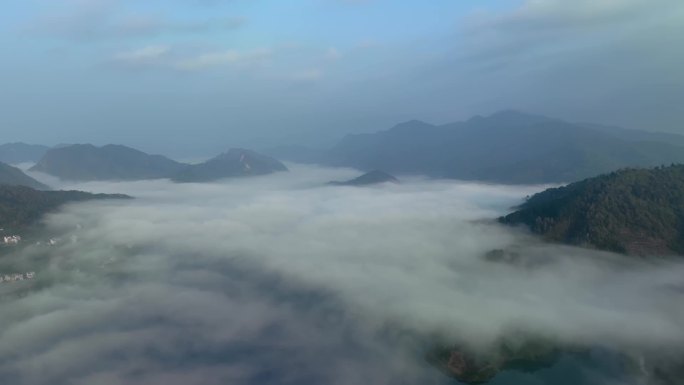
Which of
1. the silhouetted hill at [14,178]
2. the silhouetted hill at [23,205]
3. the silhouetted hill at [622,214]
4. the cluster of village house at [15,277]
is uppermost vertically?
the silhouetted hill at [14,178]

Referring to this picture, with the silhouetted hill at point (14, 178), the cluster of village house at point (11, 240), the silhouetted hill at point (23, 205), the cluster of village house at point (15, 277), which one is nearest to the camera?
the cluster of village house at point (15, 277)

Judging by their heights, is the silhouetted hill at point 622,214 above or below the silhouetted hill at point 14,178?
below

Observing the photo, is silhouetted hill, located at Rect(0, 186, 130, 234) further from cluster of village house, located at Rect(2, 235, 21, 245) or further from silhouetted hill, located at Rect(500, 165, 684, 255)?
silhouetted hill, located at Rect(500, 165, 684, 255)

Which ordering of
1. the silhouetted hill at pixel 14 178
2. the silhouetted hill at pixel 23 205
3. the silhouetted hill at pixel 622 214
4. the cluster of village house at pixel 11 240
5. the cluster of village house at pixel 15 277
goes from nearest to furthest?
the cluster of village house at pixel 15 277
the silhouetted hill at pixel 622 214
the cluster of village house at pixel 11 240
the silhouetted hill at pixel 23 205
the silhouetted hill at pixel 14 178

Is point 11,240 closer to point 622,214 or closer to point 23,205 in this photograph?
point 23,205

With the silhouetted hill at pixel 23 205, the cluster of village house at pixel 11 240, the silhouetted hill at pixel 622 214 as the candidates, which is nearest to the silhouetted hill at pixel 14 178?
the silhouetted hill at pixel 23 205

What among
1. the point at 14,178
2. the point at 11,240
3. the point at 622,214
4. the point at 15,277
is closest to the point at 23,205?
the point at 11,240

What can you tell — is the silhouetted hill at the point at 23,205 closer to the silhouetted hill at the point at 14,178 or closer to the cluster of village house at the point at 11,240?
the cluster of village house at the point at 11,240
